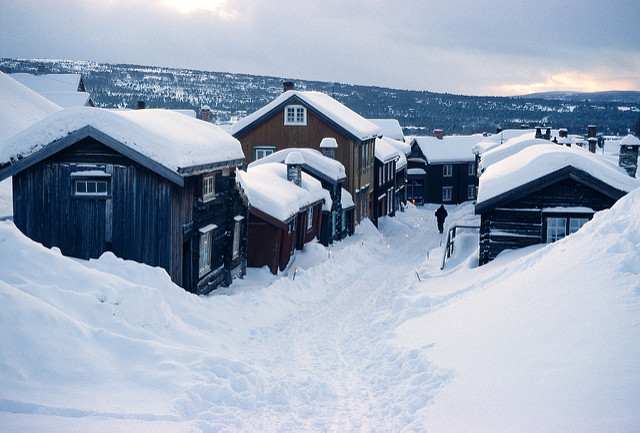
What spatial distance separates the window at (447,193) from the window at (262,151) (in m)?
28.4

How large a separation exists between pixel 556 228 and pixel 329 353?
11.1 m

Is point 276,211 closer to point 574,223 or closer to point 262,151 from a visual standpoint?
point 574,223

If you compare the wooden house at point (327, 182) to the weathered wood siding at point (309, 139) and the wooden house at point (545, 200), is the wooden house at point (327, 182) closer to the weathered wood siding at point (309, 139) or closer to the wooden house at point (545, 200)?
the weathered wood siding at point (309, 139)

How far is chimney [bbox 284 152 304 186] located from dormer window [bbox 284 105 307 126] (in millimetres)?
10370

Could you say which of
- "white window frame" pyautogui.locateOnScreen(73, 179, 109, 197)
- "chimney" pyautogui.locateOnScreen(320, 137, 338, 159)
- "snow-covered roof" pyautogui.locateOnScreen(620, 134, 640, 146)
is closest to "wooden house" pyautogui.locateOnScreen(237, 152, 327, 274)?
"white window frame" pyautogui.locateOnScreen(73, 179, 109, 197)

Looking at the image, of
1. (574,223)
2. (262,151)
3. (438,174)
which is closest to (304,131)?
(262,151)

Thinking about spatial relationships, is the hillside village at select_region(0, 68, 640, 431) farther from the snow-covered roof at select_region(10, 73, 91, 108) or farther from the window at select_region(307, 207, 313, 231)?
the snow-covered roof at select_region(10, 73, 91, 108)

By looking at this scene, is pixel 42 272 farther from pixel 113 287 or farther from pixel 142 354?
pixel 142 354

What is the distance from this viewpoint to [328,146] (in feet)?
118

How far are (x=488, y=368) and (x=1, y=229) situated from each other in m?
9.65

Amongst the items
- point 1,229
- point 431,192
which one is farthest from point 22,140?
point 431,192

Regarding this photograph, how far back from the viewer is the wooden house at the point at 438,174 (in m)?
62.8

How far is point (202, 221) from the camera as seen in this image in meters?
19.0

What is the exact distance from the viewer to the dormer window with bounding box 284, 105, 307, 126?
3869 centimetres
